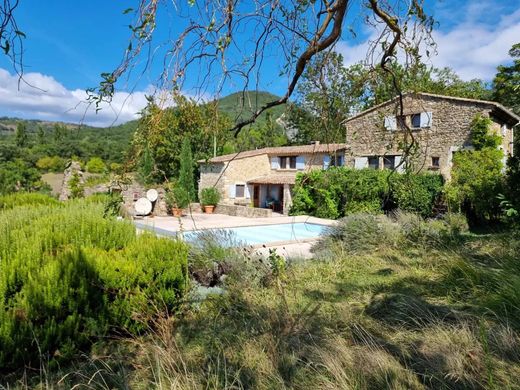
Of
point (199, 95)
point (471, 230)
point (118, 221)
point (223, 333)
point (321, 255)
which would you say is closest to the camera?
point (199, 95)

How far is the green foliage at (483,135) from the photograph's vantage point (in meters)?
16.8

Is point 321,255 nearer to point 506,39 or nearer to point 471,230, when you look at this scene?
point 506,39

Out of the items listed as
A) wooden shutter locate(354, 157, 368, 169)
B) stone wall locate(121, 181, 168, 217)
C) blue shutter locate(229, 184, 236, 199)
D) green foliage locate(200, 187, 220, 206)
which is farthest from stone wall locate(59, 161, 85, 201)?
wooden shutter locate(354, 157, 368, 169)

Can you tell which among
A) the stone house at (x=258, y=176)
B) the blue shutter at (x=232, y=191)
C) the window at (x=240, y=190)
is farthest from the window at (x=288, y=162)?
the blue shutter at (x=232, y=191)

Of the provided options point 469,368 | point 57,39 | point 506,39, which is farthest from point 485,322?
point 57,39

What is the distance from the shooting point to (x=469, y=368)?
2.82 meters

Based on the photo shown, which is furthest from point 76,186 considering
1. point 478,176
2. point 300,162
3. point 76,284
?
point 478,176

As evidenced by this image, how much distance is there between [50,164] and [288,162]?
24670 mm

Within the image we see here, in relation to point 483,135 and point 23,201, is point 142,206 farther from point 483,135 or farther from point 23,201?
point 483,135

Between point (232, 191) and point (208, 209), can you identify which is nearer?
point (208, 209)

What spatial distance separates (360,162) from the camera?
22.1 meters

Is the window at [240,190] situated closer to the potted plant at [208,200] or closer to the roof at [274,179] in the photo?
the roof at [274,179]

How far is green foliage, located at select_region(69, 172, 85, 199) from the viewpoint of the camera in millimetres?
21828

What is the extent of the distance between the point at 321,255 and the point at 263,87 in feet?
21.6
